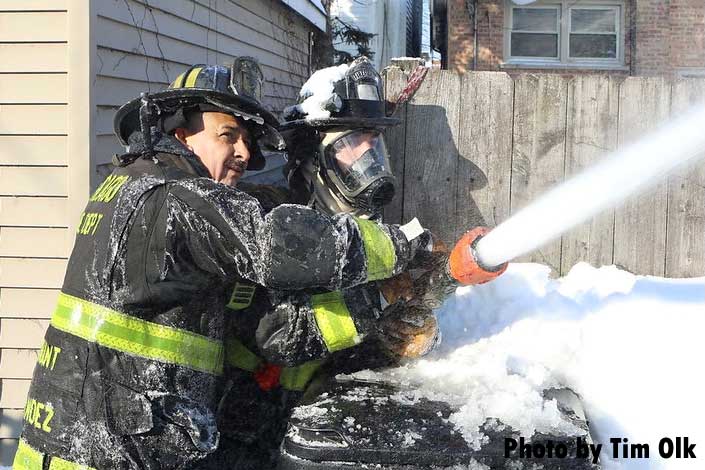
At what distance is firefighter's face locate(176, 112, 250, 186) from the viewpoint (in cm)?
274

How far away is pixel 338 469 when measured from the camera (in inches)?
88.4

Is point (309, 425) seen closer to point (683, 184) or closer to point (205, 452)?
point (205, 452)

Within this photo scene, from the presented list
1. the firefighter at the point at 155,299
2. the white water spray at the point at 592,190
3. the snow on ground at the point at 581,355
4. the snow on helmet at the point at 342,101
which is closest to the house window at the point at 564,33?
the white water spray at the point at 592,190

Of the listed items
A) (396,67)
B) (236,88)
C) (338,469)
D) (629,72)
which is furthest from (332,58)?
(338,469)

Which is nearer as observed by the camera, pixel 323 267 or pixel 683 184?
pixel 323 267

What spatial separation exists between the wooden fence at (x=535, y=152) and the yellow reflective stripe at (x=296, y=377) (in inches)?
61.6

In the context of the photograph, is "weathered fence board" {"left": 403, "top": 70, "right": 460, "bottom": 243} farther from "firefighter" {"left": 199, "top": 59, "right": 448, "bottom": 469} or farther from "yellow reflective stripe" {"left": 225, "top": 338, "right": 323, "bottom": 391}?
"yellow reflective stripe" {"left": 225, "top": 338, "right": 323, "bottom": 391}

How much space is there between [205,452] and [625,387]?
171 centimetres

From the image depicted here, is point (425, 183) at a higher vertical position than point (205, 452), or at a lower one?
higher

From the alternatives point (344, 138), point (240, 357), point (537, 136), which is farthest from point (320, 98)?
point (537, 136)

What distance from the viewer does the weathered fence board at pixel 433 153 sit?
14.0 ft

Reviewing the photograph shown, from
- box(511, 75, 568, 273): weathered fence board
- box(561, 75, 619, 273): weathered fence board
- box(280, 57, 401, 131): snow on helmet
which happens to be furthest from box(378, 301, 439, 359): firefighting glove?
box(561, 75, 619, 273): weathered fence board

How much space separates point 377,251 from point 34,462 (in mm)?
1371

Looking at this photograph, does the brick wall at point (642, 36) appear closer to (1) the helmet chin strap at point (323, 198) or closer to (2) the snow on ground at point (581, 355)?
(2) the snow on ground at point (581, 355)
